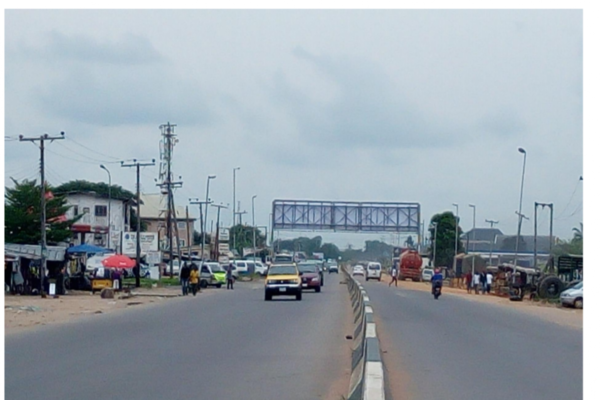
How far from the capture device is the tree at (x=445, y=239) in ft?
422

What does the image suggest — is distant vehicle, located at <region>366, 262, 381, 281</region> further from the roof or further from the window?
the roof

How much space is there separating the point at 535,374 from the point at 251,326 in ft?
36.5

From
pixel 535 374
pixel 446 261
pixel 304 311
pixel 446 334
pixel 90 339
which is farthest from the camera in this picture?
pixel 446 261

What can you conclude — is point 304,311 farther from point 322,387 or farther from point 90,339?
point 322,387

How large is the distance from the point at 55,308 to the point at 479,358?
72.8 ft

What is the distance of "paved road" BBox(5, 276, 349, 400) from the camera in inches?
508

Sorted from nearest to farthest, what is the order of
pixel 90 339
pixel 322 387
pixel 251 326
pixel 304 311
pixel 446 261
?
pixel 322 387
pixel 90 339
pixel 251 326
pixel 304 311
pixel 446 261

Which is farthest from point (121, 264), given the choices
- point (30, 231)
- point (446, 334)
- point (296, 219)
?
point (296, 219)

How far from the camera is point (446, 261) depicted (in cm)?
12862

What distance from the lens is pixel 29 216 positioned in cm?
7019

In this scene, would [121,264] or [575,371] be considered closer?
[575,371]

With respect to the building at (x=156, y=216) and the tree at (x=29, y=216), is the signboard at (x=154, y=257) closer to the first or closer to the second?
the tree at (x=29, y=216)

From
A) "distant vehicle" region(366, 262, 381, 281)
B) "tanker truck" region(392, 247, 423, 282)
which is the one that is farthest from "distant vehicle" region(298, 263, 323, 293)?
"tanker truck" region(392, 247, 423, 282)

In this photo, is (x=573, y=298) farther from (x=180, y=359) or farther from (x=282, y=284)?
(x=180, y=359)
